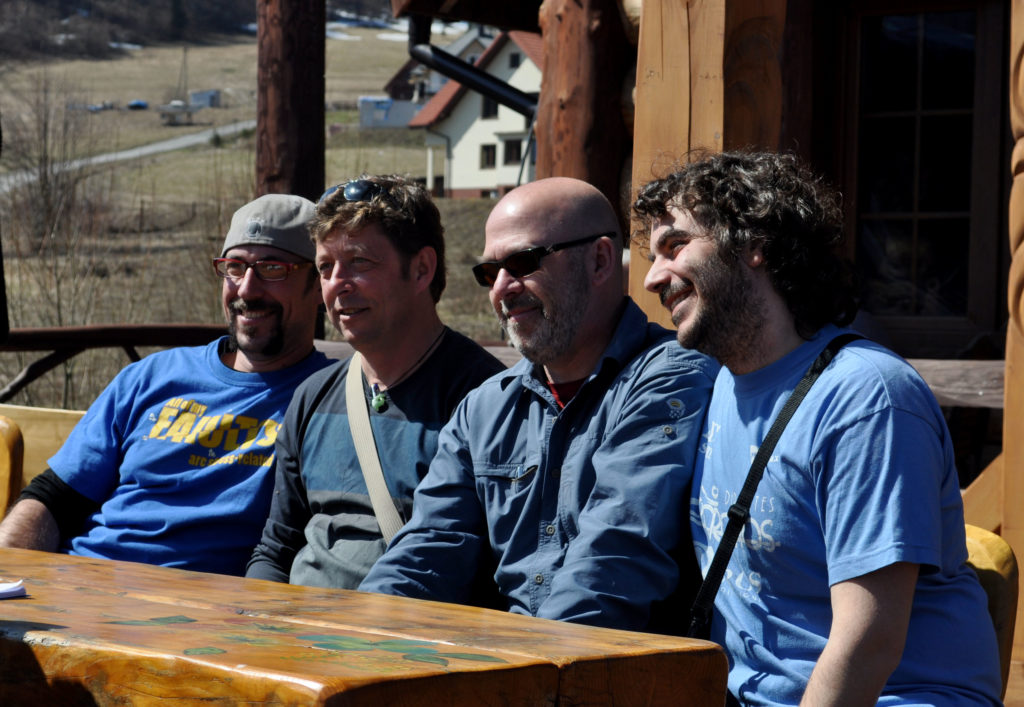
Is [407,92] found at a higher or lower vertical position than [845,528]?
higher

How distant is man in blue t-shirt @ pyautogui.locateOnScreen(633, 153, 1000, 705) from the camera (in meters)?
1.87

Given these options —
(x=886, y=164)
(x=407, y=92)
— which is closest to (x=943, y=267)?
(x=886, y=164)

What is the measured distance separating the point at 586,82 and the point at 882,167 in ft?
8.41

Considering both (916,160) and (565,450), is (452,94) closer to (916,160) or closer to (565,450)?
(916,160)

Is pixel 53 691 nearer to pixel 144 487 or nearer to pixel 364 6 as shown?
pixel 144 487

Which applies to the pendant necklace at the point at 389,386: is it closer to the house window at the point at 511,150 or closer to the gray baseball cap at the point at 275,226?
the gray baseball cap at the point at 275,226

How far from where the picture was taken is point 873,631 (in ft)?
6.10

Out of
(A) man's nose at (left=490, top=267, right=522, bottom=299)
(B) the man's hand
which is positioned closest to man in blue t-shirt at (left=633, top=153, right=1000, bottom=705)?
(B) the man's hand

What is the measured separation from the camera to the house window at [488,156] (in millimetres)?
52531

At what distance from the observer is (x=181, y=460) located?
328 cm

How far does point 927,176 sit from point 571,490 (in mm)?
4135

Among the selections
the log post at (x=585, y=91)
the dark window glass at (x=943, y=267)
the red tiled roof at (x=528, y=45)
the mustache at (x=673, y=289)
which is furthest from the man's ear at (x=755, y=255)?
the red tiled roof at (x=528, y=45)

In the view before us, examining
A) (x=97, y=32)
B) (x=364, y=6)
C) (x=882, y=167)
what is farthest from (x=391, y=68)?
(x=882, y=167)

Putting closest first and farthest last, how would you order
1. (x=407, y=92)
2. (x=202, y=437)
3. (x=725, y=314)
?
(x=725, y=314) → (x=202, y=437) → (x=407, y=92)
